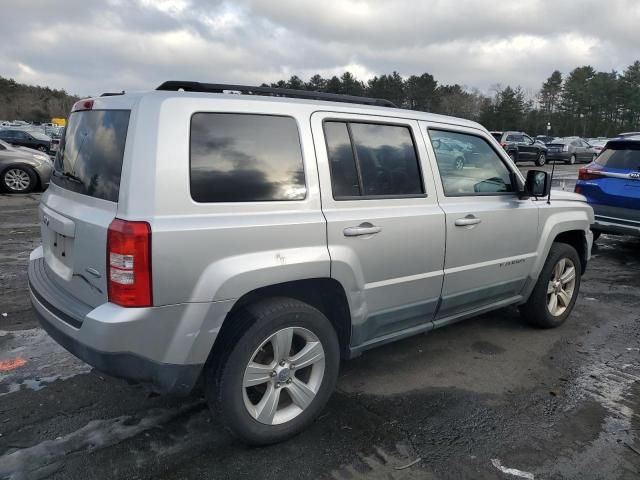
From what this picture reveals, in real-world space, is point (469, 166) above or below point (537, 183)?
above

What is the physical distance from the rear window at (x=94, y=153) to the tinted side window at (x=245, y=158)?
0.37 meters

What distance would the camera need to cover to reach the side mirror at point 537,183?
4.03 m

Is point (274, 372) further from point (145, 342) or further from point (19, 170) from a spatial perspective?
point (19, 170)

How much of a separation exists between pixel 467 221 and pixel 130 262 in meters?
2.32

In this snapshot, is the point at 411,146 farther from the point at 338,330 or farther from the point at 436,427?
the point at 436,427

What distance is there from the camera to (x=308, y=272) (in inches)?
109

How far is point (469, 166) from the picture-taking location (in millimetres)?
3898

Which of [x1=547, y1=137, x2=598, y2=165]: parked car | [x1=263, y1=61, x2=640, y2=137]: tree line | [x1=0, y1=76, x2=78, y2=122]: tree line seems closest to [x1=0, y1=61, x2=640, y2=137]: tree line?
[x1=263, y1=61, x2=640, y2=137]: tree line

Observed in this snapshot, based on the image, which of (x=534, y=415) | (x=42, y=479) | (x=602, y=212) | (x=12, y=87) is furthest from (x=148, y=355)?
(x=12, y=87)

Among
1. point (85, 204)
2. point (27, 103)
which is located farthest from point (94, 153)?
point (27, 103)

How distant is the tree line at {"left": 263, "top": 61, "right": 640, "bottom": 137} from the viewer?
6475cm

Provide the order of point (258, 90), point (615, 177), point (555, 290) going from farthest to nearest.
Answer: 1. point (615, 177)
2. point (555, 290)
3. point (258, 90)

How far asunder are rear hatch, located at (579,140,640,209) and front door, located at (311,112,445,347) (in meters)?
5.18

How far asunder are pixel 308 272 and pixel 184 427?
3.94ft
